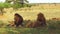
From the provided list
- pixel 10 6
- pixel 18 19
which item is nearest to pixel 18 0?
pixel 10 6

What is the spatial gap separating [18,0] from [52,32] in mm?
8695

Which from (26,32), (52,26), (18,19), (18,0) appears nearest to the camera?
(26,32)

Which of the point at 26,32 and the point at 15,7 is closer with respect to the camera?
the point at 26,32

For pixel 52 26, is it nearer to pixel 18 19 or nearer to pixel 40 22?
pixel 40 22

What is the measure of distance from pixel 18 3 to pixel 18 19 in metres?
6.73

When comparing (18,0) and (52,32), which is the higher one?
(18,0)

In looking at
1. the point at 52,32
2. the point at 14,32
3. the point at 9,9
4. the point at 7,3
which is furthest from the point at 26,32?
the point at 7,3

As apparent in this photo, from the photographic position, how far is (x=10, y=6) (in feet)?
50.2

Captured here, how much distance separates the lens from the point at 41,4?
1661cm

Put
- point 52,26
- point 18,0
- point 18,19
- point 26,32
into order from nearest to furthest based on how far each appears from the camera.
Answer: point 26,32, point 52,26, point 18,19, point 18,0

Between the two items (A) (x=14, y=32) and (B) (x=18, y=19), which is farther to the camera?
(B) (x=18, y=19)

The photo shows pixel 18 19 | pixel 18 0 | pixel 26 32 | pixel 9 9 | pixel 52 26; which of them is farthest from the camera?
pixel 18 0

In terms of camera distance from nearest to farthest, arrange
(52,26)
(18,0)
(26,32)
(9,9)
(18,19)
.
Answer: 1. (26,32)
2. (52,26)
3. (18,19)
4. (9,9)
5. (18,0)

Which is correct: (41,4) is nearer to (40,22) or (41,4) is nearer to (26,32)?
(40,22)
